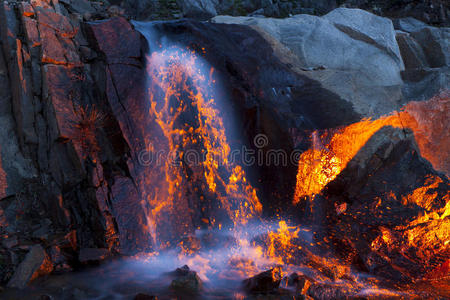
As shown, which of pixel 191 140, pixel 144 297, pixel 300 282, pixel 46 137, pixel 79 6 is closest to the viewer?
pixel 144 297

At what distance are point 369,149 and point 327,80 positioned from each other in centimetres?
166

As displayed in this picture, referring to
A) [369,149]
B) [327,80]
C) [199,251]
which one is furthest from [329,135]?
[199,251]

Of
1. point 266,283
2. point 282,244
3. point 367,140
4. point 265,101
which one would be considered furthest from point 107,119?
point 367,140

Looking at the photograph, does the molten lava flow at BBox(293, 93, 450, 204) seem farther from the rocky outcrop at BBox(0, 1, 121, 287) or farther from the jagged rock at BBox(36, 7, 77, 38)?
the jagged rock at BBox(36, 7, 77, 38)

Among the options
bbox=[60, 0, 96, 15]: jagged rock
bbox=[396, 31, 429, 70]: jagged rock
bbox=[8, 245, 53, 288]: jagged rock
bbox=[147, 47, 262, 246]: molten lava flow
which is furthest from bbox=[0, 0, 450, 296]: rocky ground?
bbox=[396, 31, 429, 70]: jagged rock

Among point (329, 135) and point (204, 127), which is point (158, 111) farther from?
point (329, 135)

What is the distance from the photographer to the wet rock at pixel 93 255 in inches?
214

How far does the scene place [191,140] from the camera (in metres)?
6.71

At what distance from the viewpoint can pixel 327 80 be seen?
686 cm

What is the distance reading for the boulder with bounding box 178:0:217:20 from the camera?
1526 centimetres

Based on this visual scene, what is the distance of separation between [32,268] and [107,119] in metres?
2.68

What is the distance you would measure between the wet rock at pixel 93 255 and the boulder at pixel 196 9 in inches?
491

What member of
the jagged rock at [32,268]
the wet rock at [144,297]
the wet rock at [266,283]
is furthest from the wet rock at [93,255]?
the wet rock at [266,283]

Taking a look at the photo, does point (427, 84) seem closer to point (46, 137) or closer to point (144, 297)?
point (144, 297)
